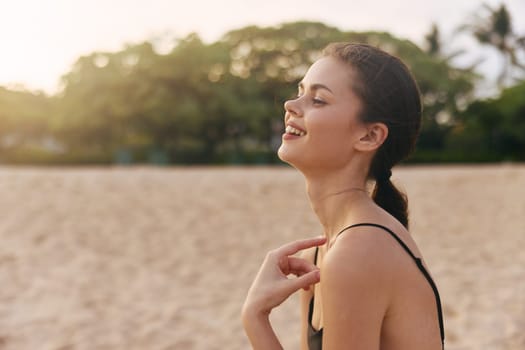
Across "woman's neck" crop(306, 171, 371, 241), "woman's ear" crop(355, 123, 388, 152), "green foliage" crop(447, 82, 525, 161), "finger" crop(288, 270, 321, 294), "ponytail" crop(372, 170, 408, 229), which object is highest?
"woman's ear" crop(355, 123, 388, 152)

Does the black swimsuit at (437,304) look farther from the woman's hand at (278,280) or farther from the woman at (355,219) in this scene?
the woman's hand at (278,280)

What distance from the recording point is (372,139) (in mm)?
1371

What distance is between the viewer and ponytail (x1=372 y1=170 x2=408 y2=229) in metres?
1.54

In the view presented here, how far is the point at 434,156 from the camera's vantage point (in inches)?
950

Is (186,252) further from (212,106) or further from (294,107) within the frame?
(212,106)

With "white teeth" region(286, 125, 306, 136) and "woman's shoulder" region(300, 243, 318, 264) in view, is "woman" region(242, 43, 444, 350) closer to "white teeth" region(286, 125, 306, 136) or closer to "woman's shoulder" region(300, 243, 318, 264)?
"white teeth" region(286, 125, 306, 136)

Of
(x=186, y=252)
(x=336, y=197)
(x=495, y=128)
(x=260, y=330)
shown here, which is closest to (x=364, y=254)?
(x=336, y=197)

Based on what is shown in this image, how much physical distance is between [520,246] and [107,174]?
22.0 feet

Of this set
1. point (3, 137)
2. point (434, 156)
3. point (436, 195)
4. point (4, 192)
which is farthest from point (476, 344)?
point (3, 137)

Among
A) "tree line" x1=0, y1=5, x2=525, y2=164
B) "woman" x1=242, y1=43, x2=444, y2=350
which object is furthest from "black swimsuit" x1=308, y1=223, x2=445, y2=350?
"tree line" x1=0, y1=5, x2=525, y2=164

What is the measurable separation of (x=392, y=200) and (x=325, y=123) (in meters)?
0.33

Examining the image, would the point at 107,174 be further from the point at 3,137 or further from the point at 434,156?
the point at 3,137

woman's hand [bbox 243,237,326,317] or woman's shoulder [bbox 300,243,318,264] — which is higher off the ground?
woman's hand [bbox 243,237,326,317]

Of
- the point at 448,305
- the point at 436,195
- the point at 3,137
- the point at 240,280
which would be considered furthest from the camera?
the point at 3,137
